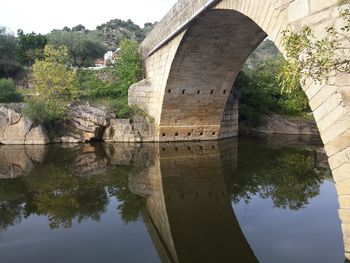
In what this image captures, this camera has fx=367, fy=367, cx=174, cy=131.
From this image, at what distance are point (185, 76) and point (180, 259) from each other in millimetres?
10662

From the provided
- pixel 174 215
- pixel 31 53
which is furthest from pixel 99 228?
pixel 31 53

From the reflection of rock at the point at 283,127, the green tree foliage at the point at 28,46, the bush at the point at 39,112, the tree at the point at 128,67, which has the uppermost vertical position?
the green tree foliage at the point at 28,46

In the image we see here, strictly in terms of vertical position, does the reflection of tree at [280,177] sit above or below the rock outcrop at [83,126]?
below

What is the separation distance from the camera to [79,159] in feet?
47.1

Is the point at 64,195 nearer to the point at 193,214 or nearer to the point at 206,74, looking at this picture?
the point at 193,214

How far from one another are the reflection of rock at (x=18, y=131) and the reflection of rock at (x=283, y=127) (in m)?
11.5

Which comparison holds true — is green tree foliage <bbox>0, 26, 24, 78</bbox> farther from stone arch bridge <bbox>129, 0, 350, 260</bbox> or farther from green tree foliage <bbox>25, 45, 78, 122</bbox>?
stone arch bridge <bbox>129, 0, 350, 260</bbox>

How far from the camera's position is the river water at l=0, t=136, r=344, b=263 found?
6.50 metres

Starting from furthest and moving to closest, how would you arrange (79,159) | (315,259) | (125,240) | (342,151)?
(79,159) < (125,240) < (315,259) < (342,151)

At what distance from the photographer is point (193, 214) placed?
821 cm

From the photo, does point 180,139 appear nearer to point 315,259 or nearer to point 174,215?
point 174,215

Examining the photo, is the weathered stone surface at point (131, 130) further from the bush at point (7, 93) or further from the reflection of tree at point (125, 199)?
the bush at point (7, 93)

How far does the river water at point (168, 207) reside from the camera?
6.50 m

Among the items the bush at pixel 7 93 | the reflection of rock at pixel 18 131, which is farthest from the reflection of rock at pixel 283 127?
the bush at pixel 7 93
